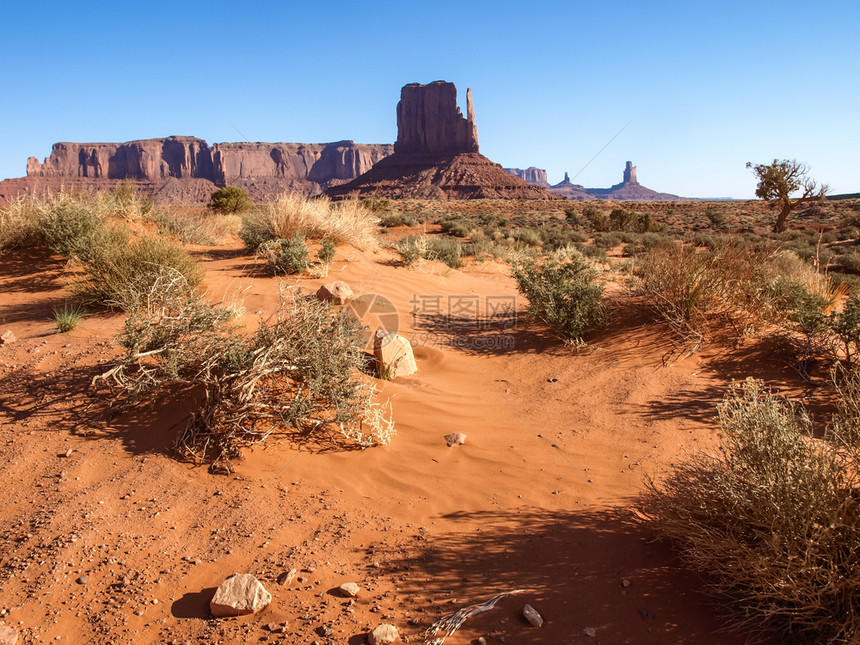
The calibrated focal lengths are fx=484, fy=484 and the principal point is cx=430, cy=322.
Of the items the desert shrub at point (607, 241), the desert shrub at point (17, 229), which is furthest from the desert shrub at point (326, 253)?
the desert shrub at point (607, 241)

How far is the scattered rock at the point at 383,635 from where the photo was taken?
201 cm

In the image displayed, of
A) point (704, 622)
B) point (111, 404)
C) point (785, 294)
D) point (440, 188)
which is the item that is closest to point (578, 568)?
point (704, 622)

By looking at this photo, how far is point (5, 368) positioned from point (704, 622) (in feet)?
18.0

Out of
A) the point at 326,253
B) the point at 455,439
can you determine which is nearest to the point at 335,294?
the point at 326,253

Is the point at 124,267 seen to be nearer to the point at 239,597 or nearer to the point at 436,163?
the point at 239,597

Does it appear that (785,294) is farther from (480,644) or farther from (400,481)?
(480,644)

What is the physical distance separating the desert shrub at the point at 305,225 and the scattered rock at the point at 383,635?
7.81 meters

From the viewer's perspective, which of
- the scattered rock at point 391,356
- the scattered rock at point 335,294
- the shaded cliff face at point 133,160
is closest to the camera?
the scattered rock at point 391,356

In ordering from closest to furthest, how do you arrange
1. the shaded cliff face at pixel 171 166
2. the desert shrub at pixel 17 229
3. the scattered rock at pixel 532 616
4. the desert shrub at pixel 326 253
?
the scattered rock at pixel 532 616 → the desert shrub at pixel 17 229 → the desert shrub at pixel 326 253 → the shaded cliff face at pixel 171 166

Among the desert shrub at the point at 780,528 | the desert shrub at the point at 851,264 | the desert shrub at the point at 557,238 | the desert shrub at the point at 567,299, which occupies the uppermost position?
the desert shrub at the point at 557,238

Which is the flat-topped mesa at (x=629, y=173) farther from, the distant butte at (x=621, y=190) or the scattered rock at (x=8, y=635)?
the scattered rock at (x=8, y=635)

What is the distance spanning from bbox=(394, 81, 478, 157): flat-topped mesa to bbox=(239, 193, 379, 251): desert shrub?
77.7 metres

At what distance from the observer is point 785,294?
5.28 m

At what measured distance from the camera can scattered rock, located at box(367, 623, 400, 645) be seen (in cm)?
201
